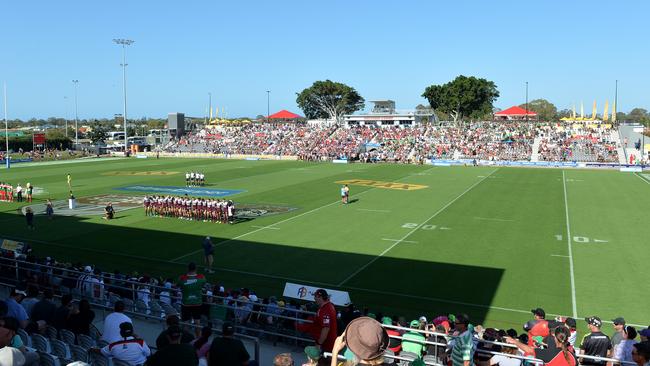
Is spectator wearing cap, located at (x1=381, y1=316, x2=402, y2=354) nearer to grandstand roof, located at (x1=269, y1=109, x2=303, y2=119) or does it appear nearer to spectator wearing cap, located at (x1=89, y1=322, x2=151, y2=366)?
spectator wearing cap, located at (x1=89, y1=322, x2=151, y2=366)

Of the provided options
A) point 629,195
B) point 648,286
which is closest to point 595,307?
point 648,286

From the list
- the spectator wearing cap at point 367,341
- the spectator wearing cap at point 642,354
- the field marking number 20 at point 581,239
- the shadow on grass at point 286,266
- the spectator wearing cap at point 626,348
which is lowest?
the shadow on grass at point 286,266

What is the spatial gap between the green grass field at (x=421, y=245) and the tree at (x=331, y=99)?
8613cm

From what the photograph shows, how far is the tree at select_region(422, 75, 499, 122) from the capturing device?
10006 centimetres

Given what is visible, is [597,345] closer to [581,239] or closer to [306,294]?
[306,294]

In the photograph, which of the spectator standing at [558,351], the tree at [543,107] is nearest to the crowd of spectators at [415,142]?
the spectator standing at [558,351]

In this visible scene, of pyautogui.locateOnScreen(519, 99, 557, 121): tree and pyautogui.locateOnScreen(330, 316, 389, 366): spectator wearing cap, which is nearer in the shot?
pyautogui.locateOnScreen(330, 316, 389, 366): spectator wearing cap

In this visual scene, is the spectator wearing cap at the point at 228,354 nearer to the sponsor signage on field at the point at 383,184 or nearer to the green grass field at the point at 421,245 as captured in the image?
the green grass field at the point at 421,245

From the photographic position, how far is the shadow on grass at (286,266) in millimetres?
16578

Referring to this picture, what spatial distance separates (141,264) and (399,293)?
378 inches

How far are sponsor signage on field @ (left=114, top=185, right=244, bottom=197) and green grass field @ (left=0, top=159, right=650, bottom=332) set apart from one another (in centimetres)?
142

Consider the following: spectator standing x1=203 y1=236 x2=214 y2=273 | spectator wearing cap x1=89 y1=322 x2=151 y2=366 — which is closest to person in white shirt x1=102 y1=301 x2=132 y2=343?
spectator wearing cap x1=89 y1=322 x2=151 y2=366

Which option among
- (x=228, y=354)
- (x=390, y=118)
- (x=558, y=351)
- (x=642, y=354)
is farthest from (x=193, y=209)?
(x=390, y=118)

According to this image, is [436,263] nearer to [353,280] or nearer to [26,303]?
[353,280]
